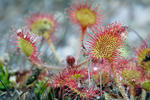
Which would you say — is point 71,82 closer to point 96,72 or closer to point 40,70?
point 96,72

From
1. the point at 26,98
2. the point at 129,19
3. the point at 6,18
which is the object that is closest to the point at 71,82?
the point at 26,98

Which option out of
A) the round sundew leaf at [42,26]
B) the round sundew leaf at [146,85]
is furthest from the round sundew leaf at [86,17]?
the round sundew leaf at [146,85]

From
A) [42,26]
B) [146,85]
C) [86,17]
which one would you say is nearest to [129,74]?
[146,85]

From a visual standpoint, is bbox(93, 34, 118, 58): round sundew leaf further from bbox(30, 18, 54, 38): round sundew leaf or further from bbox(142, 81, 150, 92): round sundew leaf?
bbox(30, 18, 54, 38): round sundew leaf

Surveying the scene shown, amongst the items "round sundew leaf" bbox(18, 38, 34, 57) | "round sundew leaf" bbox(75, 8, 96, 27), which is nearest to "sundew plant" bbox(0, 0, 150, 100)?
"round sundew leaf" bbox(18, 38, 34, 57)

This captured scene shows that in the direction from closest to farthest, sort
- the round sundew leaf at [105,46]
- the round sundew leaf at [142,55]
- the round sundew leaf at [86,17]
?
1. the round sundew leaf at [105,46]
2. the round sundew leaf at [142,55]
3. the round sundew leaf at [86,17]

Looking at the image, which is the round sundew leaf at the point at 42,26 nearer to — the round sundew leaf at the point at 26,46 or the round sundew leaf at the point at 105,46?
the round sundew leaf at the point at 26,46
